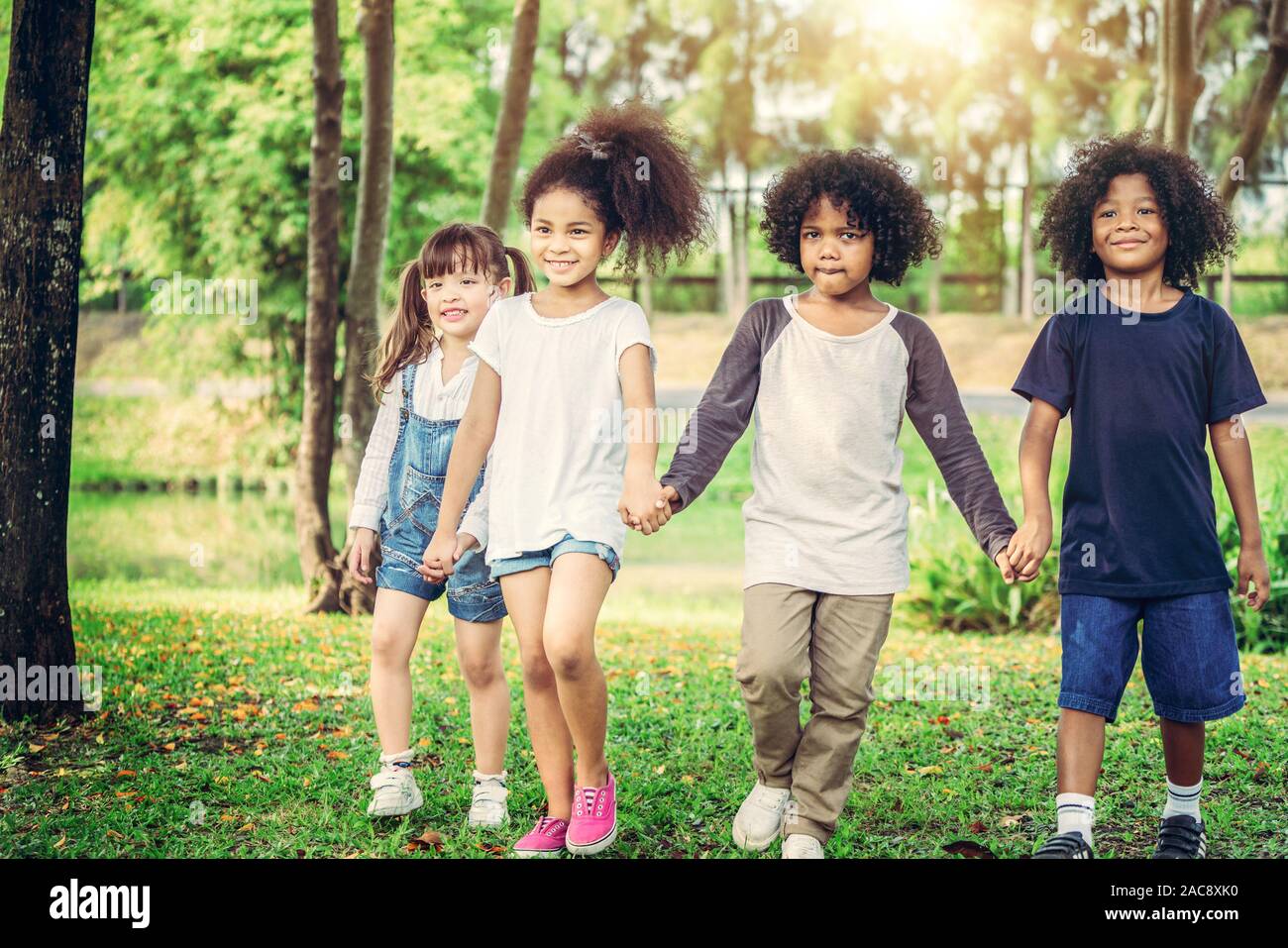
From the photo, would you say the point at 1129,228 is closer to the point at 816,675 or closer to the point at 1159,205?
the point at 1159,205

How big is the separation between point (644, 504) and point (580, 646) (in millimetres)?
377

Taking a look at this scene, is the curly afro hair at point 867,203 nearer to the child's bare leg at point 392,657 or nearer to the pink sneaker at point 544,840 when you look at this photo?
the child's bare leg at point 392,657

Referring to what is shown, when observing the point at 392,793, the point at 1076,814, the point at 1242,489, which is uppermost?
the point at 1242,489

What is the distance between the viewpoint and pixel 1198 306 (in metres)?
3.35

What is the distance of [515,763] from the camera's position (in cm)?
433

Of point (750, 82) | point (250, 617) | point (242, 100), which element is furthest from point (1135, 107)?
point (250, 617)

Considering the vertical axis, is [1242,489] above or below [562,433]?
below

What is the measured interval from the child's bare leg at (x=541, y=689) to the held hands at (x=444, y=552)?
18 cm

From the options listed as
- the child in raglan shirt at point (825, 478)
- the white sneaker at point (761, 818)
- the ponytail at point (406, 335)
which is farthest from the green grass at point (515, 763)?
the ponytail at point (406, 335)

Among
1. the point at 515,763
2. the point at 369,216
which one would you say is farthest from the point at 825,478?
the point at 369,216

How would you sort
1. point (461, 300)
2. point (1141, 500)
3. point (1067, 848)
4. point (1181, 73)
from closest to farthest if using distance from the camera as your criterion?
point (1067, 848)
point (1141, 500)
point (461, 300)
point (1181, 73)

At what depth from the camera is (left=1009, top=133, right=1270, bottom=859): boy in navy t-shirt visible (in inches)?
128

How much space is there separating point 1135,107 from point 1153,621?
15.2m
